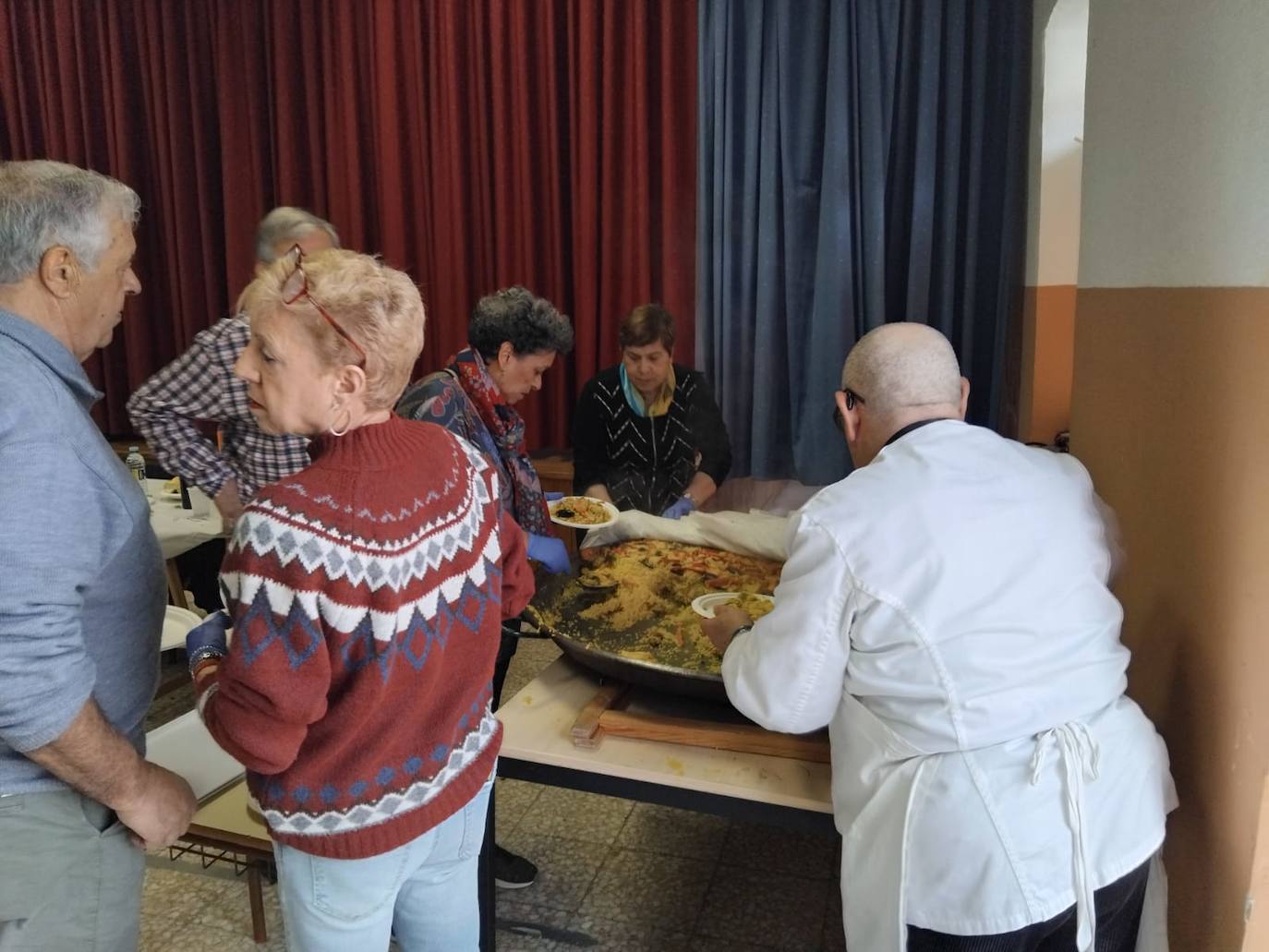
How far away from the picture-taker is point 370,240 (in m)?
4.29

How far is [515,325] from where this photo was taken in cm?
212

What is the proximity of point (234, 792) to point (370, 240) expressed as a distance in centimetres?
286

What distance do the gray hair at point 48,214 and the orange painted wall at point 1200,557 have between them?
1401 millimetres

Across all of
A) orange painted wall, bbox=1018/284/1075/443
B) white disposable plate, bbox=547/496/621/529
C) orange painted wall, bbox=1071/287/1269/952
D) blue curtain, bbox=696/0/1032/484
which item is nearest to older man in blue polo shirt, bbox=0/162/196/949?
white disposable plate, bbox=547/496/621/529

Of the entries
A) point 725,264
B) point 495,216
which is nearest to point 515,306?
point 725,264

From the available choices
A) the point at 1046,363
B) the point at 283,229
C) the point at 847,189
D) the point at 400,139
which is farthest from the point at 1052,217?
the point at 400,139

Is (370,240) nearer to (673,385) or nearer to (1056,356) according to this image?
(673,385)

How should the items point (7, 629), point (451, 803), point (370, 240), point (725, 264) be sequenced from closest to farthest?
point (7, 629) < point (451, 803) < point (725, 264) < point (370, 240)

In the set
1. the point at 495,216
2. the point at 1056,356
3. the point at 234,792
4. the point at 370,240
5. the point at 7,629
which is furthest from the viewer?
the point at 370,240

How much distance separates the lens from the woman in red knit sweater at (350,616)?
1002 mm

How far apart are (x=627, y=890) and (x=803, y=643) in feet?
4.10

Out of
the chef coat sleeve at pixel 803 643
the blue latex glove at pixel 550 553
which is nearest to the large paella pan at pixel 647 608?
the blue latex glove at pixel 550 553

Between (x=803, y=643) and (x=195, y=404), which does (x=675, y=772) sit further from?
(x=195, y=404)

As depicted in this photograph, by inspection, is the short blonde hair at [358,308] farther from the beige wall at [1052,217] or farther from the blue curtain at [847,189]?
the blue curtain at [847,189]
